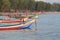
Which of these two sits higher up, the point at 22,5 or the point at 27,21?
the point at 27,21

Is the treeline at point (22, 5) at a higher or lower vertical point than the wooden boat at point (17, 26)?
lower

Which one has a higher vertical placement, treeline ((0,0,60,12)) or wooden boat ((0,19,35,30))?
wooden boat ((0,19,35,30))

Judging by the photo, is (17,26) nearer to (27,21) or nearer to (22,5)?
(27,21)

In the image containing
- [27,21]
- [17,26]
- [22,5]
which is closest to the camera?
[17,26]

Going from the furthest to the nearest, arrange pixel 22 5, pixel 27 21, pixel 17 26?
pixel 22 5 < pixel 27 21 < pixel 17 26

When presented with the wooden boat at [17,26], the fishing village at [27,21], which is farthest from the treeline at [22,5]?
the wooden boat at [17,26]

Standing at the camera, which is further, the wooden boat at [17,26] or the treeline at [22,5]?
the treeline at [22,5]

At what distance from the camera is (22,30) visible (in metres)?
39.5

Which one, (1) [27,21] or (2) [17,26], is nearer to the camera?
(2) [17,26]

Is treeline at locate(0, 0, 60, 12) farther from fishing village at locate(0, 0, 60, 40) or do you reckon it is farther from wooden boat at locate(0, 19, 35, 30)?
wooden boat at locate(0, 19, 35, 30)

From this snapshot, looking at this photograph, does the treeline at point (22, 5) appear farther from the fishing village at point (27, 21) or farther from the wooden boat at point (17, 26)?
the wooden boat at point (17, 26)

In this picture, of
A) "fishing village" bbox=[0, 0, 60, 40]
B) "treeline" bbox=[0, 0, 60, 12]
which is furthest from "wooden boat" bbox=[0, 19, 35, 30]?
"treeline" bbox=[0, 0, 60, 12]

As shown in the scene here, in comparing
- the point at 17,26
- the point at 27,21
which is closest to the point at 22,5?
the point at 27,21

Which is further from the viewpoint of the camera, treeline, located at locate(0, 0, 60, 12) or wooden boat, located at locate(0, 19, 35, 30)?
treeline, located at locate(0, 0, 60, 12)
